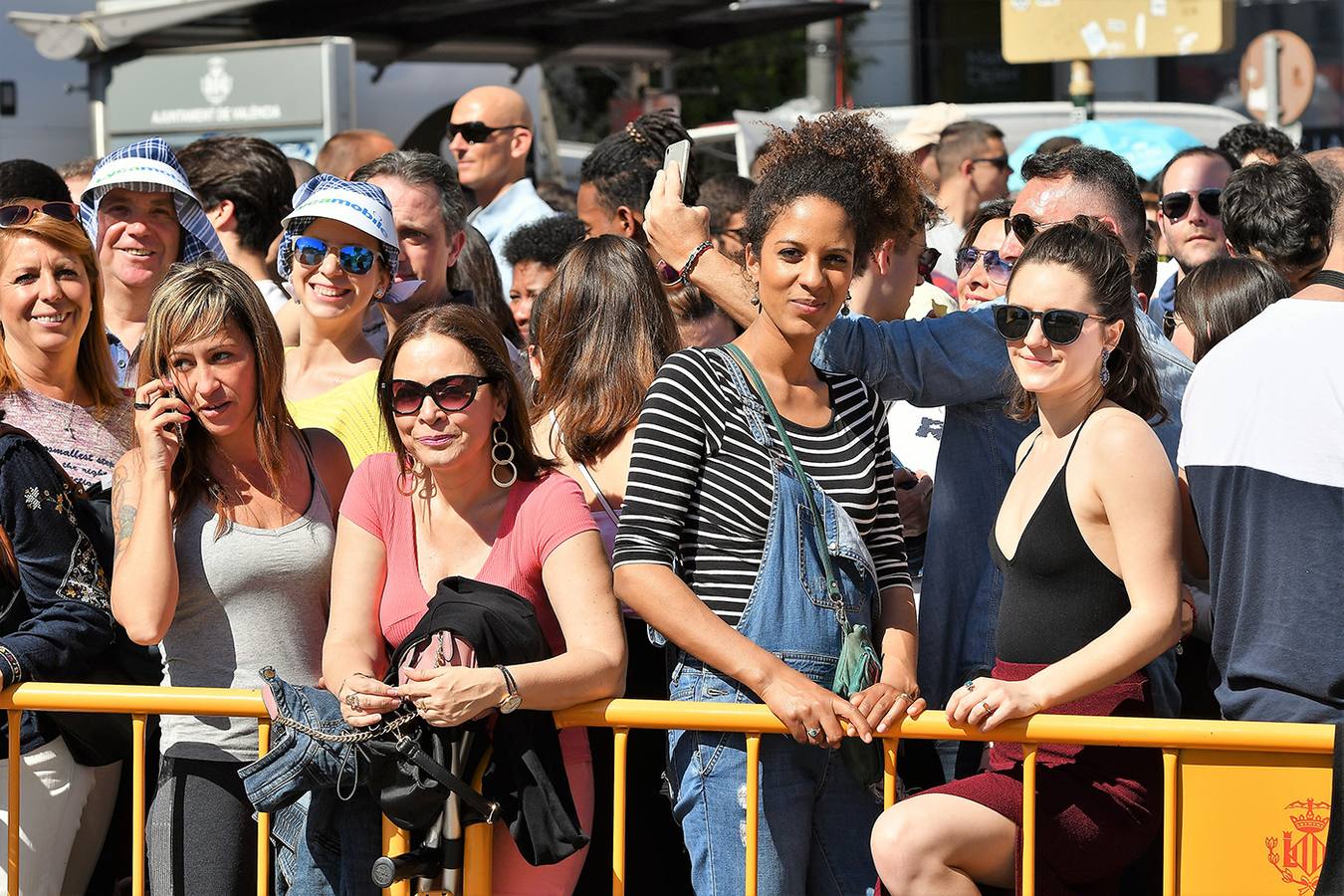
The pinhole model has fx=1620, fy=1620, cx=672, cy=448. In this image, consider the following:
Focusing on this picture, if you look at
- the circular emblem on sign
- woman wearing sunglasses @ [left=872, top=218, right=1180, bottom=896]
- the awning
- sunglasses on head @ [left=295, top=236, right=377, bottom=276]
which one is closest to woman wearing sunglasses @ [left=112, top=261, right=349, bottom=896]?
sunglasses on head @ [left=295, top=236, right=377, bottom=276]

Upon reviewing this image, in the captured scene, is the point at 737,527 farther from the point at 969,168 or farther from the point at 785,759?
the point at 969,168

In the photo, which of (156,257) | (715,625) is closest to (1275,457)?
(715,625)

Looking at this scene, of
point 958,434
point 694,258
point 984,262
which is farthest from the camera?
point 984,262

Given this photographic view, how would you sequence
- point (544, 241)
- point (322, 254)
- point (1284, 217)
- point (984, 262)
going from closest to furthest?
point (984, 262), point (322, 254), point (1284, 217), point (544, 241)

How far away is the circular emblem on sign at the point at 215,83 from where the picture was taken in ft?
34.5

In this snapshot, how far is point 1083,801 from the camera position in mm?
3189

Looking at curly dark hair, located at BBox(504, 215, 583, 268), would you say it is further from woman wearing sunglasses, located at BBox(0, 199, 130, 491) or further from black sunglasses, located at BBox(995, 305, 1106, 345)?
black sunglasses, located at BBox(995, 305, 1106, 345)

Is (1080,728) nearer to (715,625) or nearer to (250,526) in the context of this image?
(715,625)

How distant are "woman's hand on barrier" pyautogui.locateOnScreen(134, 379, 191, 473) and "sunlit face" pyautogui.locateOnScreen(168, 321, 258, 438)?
0.04m

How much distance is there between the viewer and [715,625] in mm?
3148

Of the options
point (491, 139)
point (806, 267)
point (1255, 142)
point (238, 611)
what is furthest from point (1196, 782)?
point (1255, 142)

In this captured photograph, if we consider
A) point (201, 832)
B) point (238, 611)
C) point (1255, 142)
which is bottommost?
point (201, 832)

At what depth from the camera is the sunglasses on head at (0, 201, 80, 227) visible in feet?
14.9

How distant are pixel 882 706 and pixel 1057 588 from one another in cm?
43
